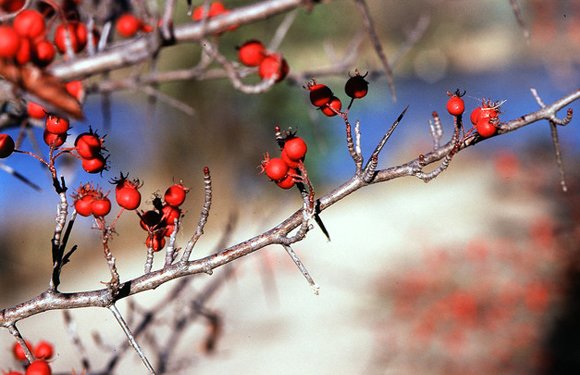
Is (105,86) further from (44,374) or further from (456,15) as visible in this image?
(456,15)

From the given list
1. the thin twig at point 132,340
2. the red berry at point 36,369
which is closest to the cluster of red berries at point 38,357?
the red berry at point 36,369

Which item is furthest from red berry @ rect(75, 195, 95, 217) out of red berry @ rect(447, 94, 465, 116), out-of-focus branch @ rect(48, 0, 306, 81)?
red berry @ rect(447, 94, 465, 116)

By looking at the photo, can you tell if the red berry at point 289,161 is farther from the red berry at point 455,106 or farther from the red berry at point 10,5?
the red berry at point 10,5

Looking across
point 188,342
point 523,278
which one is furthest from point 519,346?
point 188,342

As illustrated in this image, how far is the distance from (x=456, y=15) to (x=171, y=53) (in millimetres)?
12051

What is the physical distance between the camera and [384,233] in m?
7.66

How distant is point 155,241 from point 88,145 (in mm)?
180

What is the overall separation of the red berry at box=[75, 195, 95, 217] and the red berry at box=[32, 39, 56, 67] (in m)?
0.23

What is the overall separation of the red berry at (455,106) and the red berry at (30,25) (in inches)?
22.0

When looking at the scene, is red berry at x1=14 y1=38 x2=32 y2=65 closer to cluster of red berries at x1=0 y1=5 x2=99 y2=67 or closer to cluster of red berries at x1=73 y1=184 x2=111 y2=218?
cluster of red berries at x1=0 y1=5 x2=99 y2=67

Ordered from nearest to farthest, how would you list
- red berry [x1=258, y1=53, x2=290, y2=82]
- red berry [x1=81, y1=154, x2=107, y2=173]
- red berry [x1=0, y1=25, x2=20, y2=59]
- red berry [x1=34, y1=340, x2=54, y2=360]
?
red berry [x1=0, y1=25, x2=20, y2=59], red berry [x1=81, y1=154, x2=107, y2=173], red berry [x1=258, y1=53, x2=290, y2=82], red berry [x1=34, y1=340, x2=54, y2=360]

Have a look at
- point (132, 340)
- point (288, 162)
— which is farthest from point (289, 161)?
point (132, 340)

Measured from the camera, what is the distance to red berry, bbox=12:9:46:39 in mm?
674

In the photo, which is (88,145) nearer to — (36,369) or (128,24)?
(36,369)
